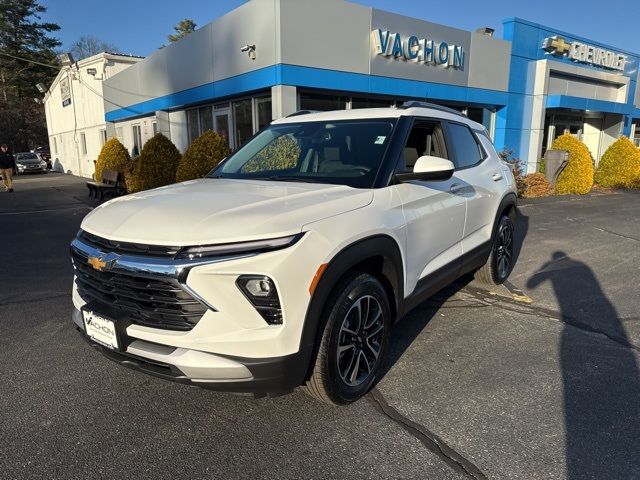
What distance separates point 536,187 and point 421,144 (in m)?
12.2

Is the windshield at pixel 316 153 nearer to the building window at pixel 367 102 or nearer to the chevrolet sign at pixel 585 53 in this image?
the building window at pixel 367 102

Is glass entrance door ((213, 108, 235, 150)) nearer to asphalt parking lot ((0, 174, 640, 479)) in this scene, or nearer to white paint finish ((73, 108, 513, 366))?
asphalt parking lot ((0, 174, 640, 479))

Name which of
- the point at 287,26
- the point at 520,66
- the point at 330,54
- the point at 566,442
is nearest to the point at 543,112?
the point at 520,66

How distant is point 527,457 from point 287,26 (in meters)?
9.24

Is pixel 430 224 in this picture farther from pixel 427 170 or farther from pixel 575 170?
pixel 575 170

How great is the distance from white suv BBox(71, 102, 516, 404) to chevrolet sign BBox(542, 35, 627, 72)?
1555cm

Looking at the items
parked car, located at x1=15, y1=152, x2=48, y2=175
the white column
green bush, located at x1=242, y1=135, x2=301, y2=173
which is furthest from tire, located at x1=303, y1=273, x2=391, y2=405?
parked car, located at x1=15, y1=152, x2=48, y2=175

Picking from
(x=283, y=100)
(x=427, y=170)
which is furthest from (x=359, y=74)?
(x=427, y=170)

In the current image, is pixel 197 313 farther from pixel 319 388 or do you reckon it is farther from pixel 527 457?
pixel 527 457

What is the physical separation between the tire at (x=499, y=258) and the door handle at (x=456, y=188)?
1216mm

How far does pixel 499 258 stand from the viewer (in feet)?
17.4

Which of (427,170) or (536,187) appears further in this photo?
(536,187)

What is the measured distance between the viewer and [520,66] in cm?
1564

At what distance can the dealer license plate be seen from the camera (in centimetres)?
245
